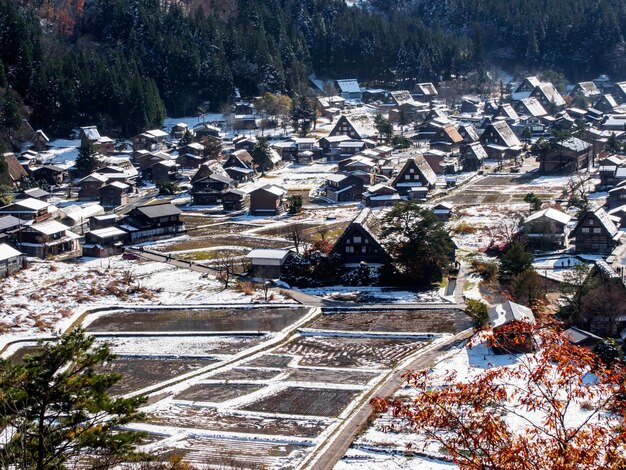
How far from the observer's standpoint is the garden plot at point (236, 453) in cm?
1488

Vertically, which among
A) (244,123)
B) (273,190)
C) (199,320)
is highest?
(244,123)

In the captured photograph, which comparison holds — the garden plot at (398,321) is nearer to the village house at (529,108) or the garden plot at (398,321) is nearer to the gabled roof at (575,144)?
the gabled roof at (575,144)

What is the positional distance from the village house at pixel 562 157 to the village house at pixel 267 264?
22433 millimetres

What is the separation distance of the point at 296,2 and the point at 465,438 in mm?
83773

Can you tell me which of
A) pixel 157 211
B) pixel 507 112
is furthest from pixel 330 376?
pixel 507 112

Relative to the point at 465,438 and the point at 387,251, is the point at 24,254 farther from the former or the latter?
the point at 465,438

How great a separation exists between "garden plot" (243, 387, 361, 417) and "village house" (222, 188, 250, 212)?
22.8m

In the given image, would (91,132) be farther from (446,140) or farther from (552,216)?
(552,216)

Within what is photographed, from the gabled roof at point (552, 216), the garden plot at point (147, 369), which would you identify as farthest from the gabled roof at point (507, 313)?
the gabled roof at point (552, 216)

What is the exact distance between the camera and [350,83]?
240 feet

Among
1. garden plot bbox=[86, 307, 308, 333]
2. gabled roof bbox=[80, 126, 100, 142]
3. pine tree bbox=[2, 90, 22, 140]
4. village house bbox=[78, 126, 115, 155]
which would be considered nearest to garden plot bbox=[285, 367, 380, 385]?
garden plot bbox=[86, 307, 308, 333]

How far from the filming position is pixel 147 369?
818 inches

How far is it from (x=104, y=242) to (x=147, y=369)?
1371 centimetres

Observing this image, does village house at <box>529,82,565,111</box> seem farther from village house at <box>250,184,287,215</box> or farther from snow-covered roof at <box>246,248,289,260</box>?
snow-covered roof at <box>246,248,289,260</box>
